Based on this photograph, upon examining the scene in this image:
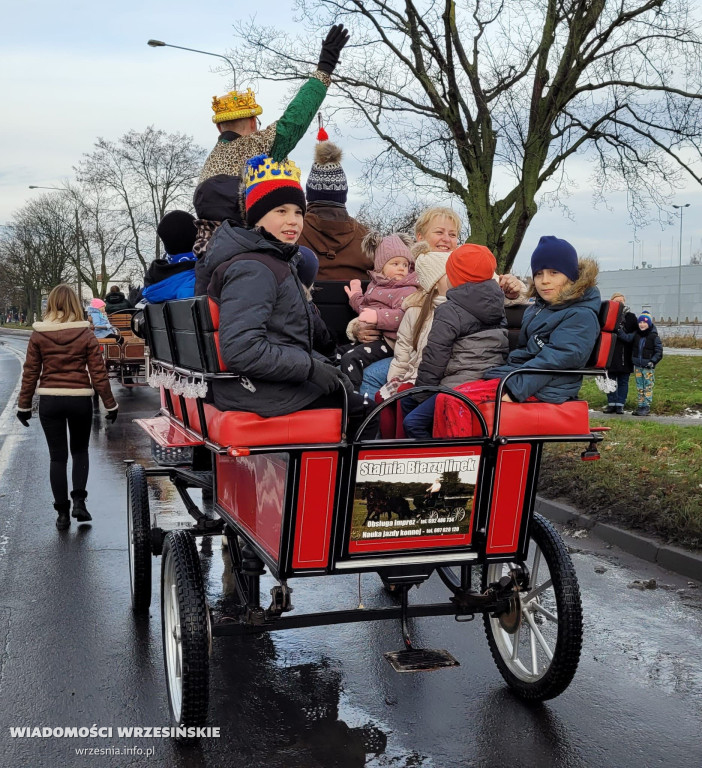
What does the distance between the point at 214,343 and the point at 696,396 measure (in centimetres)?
1321

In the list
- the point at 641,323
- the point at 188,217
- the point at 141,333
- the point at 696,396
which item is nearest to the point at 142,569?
the point at 141,333

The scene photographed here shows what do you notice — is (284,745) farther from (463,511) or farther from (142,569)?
(142,569)

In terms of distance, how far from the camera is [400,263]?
506 cm

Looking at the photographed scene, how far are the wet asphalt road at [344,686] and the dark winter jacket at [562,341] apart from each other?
4.77 feet

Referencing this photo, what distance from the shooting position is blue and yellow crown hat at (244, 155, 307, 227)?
368cm

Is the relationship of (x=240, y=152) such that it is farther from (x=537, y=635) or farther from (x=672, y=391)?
(x=672, y=391)

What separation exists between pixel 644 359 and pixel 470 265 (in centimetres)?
1038

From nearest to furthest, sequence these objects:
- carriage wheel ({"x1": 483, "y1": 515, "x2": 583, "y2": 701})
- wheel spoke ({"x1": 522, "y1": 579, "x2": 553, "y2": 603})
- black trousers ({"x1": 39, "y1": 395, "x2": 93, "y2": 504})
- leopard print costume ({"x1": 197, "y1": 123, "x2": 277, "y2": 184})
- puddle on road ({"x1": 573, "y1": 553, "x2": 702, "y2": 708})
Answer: carriage wheel ({"x1": 483, "y1": 515, "x2": 583, "y2": 701}) < wheel spoke ({"x1": 522, "y1": 579, "x2": 553, "y2": 603}) < puddle on road ({"x1": 573, "y1": 553, "x2": 702, "y2": 708}) < leopard print costume ({"x1": 197, "y1": 123, "x2": 277, "y2": 184}) < black trousers ({"x1": 39, "y1": 395, "x2": 93, "y2": 504})

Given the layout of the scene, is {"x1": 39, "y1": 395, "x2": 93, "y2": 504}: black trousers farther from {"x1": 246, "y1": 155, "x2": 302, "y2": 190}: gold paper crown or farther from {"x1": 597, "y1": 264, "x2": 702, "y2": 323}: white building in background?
{"x1": 597, "y1": 264, "x2": 702, "y2": 323}: white building in background

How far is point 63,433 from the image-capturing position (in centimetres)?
771

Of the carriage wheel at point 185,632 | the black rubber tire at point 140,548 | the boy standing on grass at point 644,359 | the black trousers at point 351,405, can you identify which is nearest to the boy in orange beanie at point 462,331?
the black trousers at point 351,405

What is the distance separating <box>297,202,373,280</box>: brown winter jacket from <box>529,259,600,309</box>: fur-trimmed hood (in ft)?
6.08

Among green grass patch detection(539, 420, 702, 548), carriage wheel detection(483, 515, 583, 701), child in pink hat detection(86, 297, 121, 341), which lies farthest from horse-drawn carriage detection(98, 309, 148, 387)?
carriage wheel detection(483, 515, 583, 701)

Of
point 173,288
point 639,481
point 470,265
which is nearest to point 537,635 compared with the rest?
point 470,265
